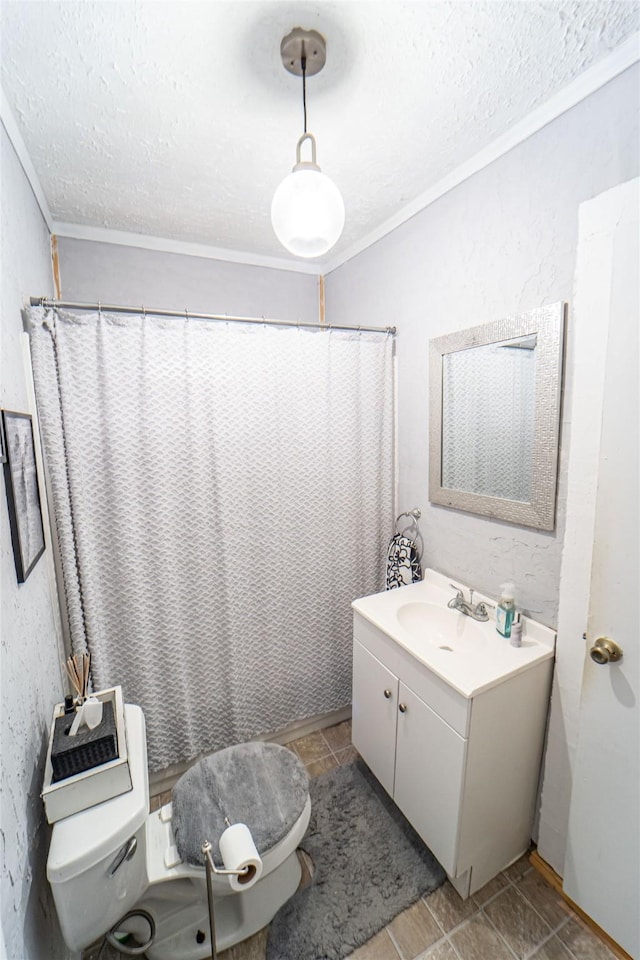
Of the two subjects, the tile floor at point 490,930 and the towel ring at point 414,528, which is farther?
the towel ring at point 414,528

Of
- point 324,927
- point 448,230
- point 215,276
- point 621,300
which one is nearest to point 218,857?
point 324,927

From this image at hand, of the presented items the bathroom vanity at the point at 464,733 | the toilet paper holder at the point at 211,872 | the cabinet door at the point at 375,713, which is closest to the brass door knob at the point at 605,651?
the bathroom vanity at the point at 464,733

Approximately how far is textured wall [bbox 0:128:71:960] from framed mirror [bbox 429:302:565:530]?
1457 mm

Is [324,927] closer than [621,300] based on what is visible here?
No

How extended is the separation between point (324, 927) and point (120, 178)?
2.59 meters

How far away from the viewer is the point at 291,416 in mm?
1758

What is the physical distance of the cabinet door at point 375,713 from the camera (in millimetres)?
1478

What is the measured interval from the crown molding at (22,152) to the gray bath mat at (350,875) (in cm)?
248

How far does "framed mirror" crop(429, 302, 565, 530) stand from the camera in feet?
4.11

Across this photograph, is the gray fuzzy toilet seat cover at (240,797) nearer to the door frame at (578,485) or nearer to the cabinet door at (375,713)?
the cabinet door at (375,713)

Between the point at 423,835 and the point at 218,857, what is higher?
the point at 218,857

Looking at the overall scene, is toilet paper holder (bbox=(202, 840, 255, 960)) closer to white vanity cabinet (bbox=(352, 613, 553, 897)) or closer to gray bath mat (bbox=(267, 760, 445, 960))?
gray bath mat (bbox=(267, 760, 445, 960))

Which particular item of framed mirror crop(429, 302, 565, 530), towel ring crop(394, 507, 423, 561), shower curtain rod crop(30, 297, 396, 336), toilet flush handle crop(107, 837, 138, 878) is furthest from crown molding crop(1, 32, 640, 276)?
toilet flush handle crop(107, 837, 138, 878)

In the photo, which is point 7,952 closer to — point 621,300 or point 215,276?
point 621,300
